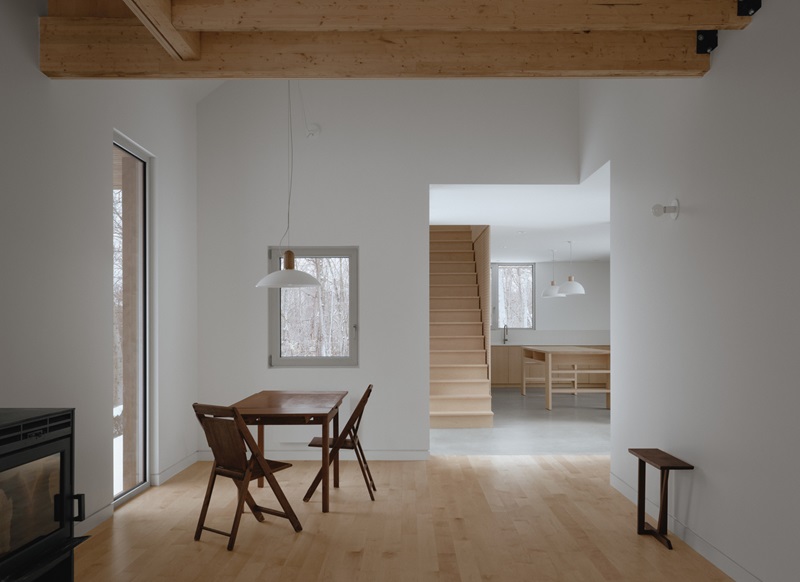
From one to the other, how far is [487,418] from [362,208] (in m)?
3.28

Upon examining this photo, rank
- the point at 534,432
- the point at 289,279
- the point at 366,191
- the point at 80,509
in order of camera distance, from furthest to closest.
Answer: the point at 534,432, the point at 366,191, the point at 289,279, the point at 80,509

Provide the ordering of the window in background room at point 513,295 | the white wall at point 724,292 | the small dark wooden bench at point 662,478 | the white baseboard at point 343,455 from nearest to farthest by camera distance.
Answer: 1. the white wall at point 724,292
2. the small dark wooden bench at point 662,478
3. the white baseboard at point 343,455
4. the window in background room at point 513,295

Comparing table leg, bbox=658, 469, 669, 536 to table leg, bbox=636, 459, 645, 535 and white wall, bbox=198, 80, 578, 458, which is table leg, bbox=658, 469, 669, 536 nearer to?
table leg, bbox=636, 459, 645, 535

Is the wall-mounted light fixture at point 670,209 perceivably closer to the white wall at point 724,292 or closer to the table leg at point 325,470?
the white wall at point 724,292

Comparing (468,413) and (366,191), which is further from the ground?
(366,191)

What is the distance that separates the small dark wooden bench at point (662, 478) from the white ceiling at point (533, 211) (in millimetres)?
2477

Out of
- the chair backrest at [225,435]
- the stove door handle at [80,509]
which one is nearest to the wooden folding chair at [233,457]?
the chair backrest at [225,435]

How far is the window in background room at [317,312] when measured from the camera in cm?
644

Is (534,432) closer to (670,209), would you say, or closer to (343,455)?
(343,455)

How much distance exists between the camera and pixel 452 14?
11.0ft

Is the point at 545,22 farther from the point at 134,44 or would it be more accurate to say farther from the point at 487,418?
the point at 487,418

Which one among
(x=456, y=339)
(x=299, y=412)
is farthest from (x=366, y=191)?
(x=456, y=339)

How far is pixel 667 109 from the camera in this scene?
4301mm

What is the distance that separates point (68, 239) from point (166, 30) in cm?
145
